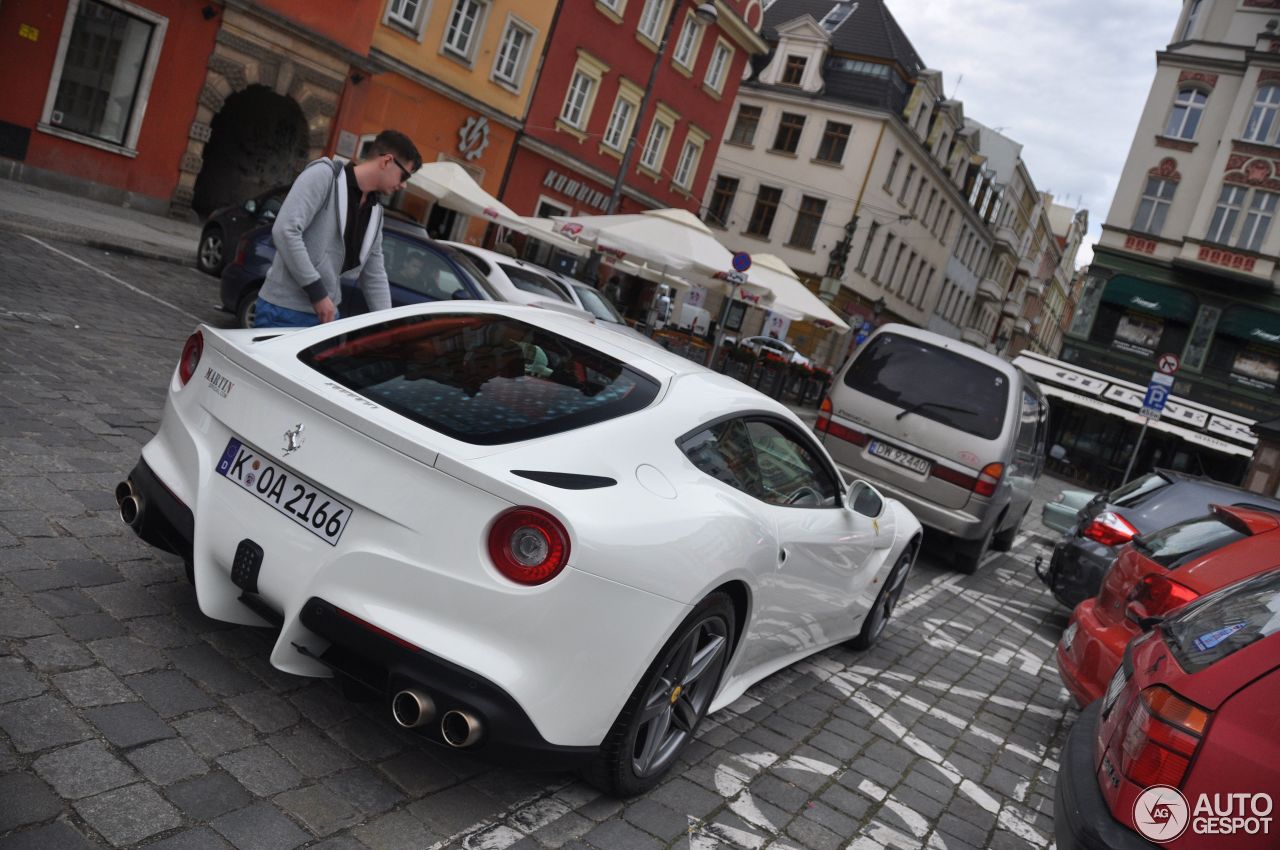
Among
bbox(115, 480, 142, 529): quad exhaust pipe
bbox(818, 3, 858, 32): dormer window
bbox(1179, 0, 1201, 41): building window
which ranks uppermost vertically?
bbox(1179, 0, 1201, 41): building window

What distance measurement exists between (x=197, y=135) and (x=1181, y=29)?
36.8 m

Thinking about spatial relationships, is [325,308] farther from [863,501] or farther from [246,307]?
[246,307]

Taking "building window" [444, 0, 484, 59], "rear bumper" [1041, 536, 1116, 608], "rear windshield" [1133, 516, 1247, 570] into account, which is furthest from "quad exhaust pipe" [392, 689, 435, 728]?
"building window" [444, 0, 484, 59]

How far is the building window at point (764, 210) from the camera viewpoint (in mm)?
45312

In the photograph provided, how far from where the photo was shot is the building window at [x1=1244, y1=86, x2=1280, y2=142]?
36938 mm

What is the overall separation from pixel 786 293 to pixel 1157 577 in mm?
14889

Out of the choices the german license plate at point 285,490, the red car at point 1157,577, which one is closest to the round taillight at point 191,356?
the german license plate at point 285,490

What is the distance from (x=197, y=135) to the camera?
1934cm

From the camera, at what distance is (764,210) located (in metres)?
45.5

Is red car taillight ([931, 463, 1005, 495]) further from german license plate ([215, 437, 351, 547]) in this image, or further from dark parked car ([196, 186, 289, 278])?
dark parked car ([196, 186, 289, 278])

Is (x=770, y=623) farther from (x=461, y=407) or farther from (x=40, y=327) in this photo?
(x=40, y=327)

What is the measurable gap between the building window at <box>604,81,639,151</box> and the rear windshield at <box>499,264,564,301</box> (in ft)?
63.3

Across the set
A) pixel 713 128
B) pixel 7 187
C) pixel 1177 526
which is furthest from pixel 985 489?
pixel 713 128

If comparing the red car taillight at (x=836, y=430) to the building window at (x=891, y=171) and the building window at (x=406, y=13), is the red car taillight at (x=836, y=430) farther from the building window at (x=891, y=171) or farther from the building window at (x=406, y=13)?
the building window at (x=891, y=171)
